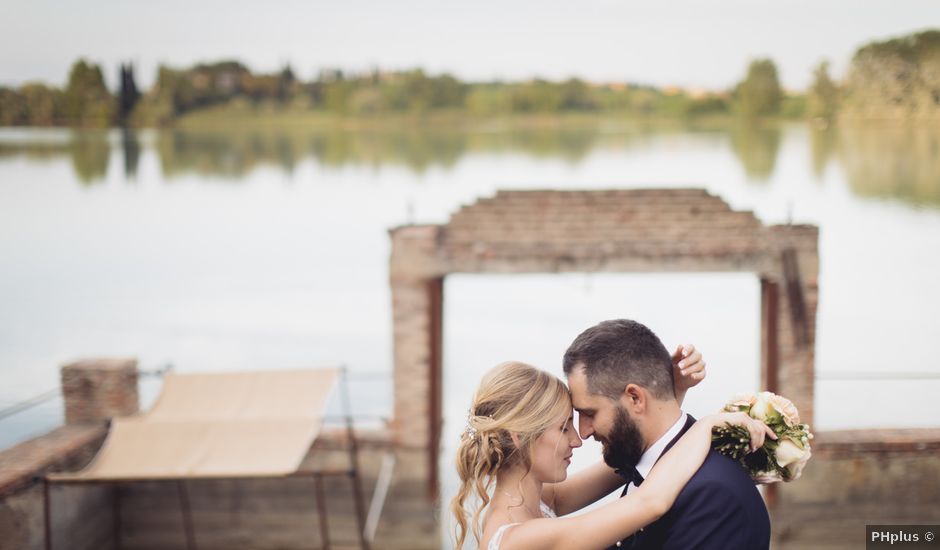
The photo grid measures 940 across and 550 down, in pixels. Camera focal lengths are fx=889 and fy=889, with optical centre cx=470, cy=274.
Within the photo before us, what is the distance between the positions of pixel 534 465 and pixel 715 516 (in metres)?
0.53

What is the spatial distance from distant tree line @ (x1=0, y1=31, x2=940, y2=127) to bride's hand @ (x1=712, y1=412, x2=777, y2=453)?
47.8 ft

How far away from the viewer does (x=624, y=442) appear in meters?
2.51

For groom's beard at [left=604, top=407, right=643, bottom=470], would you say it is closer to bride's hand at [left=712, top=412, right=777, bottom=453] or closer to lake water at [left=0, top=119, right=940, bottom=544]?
bride's hand at [left=712, top=412, right=777, bottom=453]

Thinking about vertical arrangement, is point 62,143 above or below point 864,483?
above

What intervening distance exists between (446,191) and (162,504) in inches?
892

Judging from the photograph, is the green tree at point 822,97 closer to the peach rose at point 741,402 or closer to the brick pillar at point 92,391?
the brick pillar at point 92,391

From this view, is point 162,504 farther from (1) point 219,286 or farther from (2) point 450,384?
(1) point 219,286

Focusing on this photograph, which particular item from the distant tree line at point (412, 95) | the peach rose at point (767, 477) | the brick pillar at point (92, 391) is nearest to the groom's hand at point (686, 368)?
the peach rose at point (767, 477)

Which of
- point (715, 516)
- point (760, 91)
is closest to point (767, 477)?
point (715, 516)

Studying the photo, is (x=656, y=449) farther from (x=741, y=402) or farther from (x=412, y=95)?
(x=412, y=95)

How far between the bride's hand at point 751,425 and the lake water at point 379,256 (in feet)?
42.6

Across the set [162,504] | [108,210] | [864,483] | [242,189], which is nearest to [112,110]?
[108,210]

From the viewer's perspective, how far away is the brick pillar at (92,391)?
368 inches

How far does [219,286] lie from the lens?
95.0 feet
